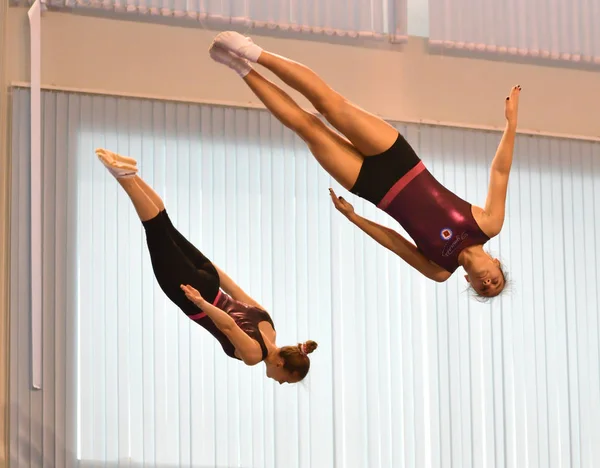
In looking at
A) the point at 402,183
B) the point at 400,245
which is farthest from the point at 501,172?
the point at 400,245

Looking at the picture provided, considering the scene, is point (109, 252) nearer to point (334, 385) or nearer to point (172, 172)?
point (172, 172)

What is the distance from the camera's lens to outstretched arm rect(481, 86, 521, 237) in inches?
167

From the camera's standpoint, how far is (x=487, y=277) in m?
4.29

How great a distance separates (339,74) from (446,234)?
8.74 feet

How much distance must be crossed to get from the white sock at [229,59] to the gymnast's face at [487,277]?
3.82 ft

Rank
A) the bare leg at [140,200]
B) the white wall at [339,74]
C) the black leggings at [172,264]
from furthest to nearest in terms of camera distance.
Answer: the white wall at [339,74] → the black leggings at [172,264] → the bare leg at [140,200]

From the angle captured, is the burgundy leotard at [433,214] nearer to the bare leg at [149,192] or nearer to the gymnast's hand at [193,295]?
the gymnast's hand at [193,295]

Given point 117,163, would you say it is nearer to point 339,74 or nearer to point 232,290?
point 232,290

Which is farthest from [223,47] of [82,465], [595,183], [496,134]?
[595,183]

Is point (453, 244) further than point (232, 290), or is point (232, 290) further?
point (232, 290)

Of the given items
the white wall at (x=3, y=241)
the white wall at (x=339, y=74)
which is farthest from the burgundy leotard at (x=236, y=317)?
the white wall at (x=339, y=74)

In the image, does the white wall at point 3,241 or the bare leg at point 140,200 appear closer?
the bare leg at point 140,200

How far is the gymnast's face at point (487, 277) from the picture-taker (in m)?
4.29

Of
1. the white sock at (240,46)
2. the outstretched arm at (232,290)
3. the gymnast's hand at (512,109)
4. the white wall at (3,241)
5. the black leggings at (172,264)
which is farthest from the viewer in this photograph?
the white wall at (3,241)
